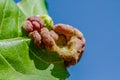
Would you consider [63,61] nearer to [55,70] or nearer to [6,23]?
[55,70]

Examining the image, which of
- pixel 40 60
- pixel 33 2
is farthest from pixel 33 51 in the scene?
pixel 33 2

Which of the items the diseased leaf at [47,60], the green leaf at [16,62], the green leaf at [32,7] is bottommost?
the green leaf at [16,62]

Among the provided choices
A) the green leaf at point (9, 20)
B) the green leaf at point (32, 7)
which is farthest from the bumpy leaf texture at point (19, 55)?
the green leaf at point (32, 7)

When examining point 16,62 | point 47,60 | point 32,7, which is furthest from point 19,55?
point 32,7

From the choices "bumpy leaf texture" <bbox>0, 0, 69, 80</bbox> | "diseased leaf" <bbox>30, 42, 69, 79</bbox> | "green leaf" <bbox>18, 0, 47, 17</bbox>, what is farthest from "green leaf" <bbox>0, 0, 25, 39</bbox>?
"green leaf" <bbox>18, 0, 47, 17</bbox>

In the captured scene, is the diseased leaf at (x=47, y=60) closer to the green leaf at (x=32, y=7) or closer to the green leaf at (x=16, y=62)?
the green leaf at (x=16, y=62)
